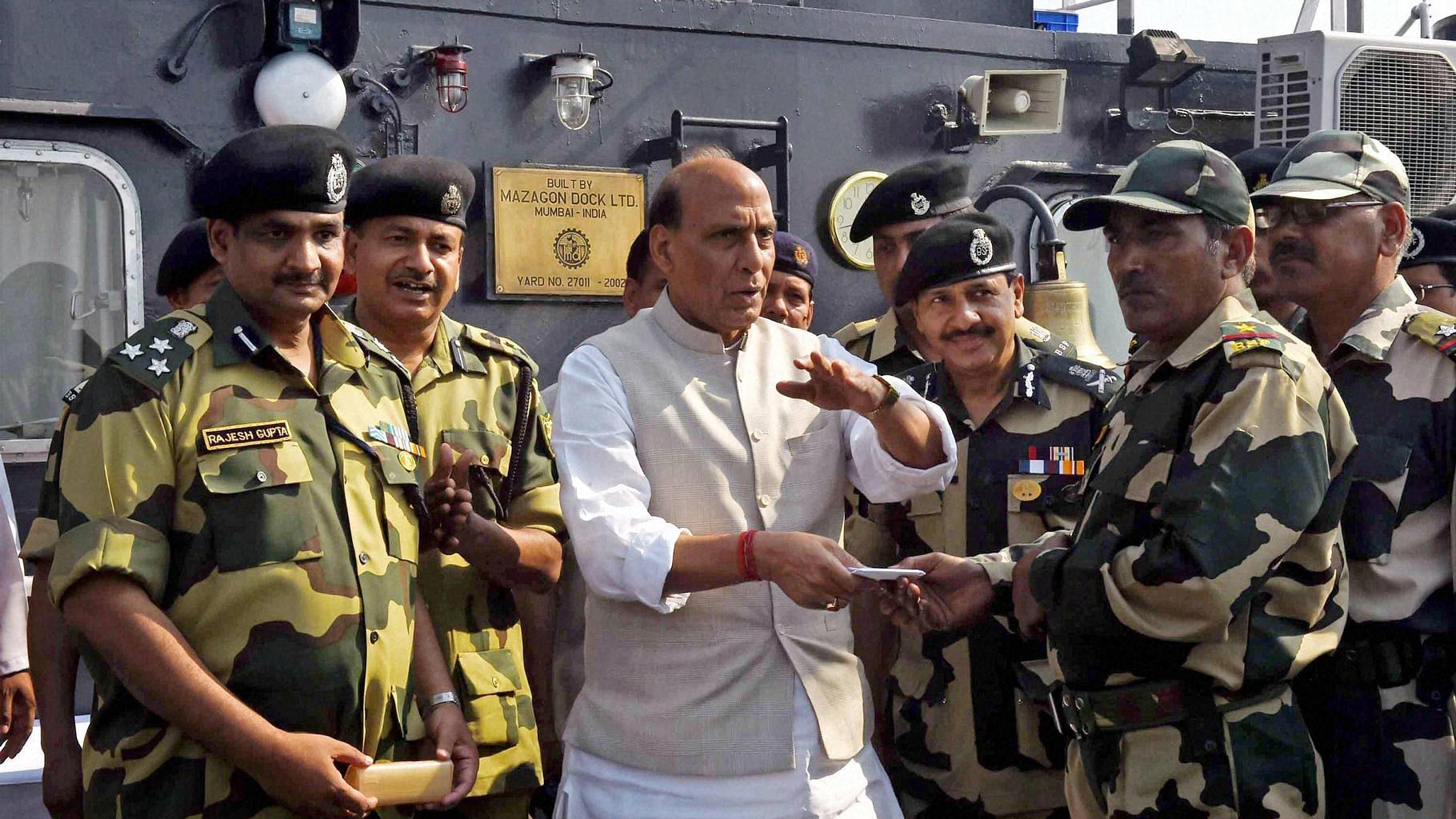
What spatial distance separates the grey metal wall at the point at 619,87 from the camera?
5.87m

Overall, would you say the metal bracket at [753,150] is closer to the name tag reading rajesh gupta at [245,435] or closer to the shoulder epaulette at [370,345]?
the shoulder epaulette at [370,345]

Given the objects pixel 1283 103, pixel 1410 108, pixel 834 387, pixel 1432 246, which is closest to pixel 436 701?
pixel 834 387

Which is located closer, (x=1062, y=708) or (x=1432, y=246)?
(x=1062, y=708)

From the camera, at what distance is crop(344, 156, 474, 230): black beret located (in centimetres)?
334

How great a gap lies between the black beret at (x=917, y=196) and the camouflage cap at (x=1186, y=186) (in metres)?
1.44

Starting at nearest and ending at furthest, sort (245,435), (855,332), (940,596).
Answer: (245,435) → (940,596) → (855,332)

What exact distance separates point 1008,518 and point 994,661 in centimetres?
32

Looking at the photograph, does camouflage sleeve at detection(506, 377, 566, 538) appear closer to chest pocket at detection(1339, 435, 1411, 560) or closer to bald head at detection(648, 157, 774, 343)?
bald head at detection(648, 157, 774, 343)

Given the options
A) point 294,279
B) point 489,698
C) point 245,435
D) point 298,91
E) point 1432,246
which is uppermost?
point 298,91

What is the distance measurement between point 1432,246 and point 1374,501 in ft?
5.39

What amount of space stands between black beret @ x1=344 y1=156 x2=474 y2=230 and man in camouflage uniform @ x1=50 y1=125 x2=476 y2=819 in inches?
24.8

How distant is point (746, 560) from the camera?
250cm

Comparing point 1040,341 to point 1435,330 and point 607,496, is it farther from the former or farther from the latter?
point 607,496

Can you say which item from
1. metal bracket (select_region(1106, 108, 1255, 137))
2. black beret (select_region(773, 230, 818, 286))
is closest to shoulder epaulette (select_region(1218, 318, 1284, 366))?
black beret (select_region(773, 230, 818, 286))
